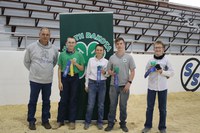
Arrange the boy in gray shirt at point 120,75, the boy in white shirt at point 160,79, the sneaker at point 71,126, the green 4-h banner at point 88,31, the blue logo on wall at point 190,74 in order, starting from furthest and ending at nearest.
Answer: the blue logo on wall at point 190,74 → the green 4-h banner at point 88,31 → the sneaker at point 71,126 → the boy in gray shirt at point 120,75 → the boy in white shirt at point 160,79

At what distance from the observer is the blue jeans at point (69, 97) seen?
13.9 feet

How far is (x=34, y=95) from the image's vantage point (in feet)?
13.6

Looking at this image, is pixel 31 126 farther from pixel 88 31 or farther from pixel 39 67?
pixel 88 31

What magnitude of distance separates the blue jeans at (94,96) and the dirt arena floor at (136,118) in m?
0.21

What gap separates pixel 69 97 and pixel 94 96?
0.44 metres

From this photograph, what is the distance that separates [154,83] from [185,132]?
1050 mm

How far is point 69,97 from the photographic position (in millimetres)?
4324

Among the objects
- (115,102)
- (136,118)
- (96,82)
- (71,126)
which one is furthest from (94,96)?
(136,118)

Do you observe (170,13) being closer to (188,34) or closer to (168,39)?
(188,34)

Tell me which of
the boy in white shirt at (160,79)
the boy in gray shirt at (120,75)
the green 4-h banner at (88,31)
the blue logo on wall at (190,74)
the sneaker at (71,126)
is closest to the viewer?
the boy in white shirt at (160,79)

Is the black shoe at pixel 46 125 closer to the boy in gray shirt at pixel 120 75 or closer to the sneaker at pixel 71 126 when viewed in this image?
the sneaker at pixel 71 126

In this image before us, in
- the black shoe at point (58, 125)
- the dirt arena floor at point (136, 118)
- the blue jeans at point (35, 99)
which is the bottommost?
the dirt arena floor at point (136, 118)

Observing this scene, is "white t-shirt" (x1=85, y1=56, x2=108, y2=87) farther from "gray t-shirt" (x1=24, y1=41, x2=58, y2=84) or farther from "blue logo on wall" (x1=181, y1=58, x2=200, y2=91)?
"blue logo on wall" (x1=181, y1=58, x2=200, y2=91)

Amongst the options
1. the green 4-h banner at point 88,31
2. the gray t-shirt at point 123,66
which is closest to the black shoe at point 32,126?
the green 4-h banner at point 88,31
